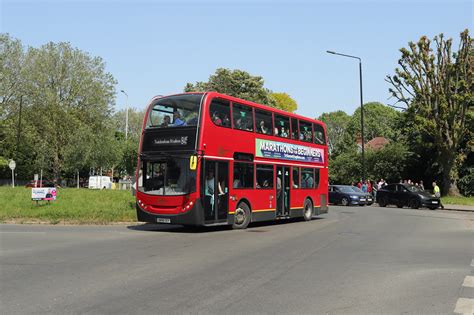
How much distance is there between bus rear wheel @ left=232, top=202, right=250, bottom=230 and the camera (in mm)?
16750

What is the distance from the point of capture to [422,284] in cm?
775

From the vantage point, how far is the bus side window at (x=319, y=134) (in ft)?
71.4

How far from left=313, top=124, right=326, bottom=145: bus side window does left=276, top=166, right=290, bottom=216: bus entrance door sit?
3060 millimetres

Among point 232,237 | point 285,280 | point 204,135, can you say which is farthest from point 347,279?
point 204,135

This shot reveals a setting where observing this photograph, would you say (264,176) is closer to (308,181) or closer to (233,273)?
(308,181)

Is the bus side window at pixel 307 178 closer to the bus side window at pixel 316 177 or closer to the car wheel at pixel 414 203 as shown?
the bus side window at pixel 316 177

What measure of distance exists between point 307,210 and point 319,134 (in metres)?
3.43

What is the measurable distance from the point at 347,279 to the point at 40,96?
49.7 m

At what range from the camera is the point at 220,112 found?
1576 centimetres

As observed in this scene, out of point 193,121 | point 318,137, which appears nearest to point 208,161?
point 193,121

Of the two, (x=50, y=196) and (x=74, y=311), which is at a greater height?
(x=50, y=196)

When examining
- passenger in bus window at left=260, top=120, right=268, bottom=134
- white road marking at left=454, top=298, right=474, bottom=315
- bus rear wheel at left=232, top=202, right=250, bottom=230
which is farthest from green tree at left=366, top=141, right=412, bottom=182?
white road marking at left=454, top=298, right=474, bottom=315

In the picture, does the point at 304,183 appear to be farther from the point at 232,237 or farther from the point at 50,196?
the point at 50,196

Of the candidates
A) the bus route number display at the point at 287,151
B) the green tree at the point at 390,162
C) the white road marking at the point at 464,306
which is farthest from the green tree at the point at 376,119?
the white road marking at the point at 464,306
